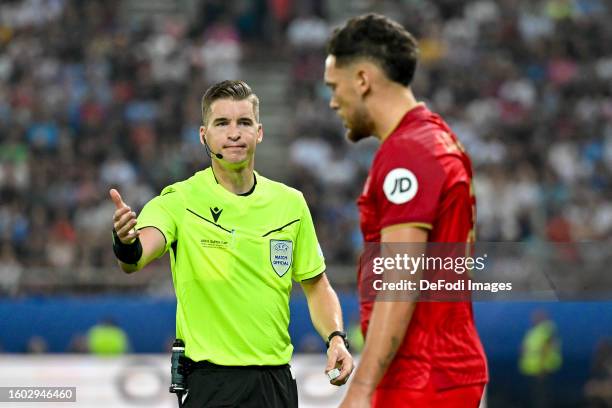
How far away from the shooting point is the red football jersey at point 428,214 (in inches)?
153

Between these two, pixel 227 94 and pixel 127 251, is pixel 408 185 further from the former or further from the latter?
pixel 227 94

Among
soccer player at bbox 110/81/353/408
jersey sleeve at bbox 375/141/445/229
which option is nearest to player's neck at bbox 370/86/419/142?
jersey sleeve at bbox 375/141/445/229

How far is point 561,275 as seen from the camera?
44.4 ft

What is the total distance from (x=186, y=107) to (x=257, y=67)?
227 centimetres

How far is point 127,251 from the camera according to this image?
16.9 ft

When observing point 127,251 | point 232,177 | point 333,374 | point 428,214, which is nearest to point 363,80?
point 428,214

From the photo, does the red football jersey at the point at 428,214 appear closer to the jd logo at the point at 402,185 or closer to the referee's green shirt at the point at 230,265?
the jd logo at the point at 402,185

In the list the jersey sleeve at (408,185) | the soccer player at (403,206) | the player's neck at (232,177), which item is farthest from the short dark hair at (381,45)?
the player's neck at (232,177)

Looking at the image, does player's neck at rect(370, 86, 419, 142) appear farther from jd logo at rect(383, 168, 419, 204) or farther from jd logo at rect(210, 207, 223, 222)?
jd logo at rect(210, 207, 223, 222)

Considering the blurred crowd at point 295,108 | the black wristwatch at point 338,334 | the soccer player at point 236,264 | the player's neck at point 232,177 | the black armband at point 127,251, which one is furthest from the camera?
the blurred crowd at point 295,108

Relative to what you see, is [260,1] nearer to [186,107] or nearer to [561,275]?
[186,107]

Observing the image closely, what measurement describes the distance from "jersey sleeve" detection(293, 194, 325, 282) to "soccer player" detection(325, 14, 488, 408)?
5.47ft

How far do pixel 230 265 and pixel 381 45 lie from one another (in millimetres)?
1859

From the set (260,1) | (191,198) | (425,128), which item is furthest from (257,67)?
(425,128)
